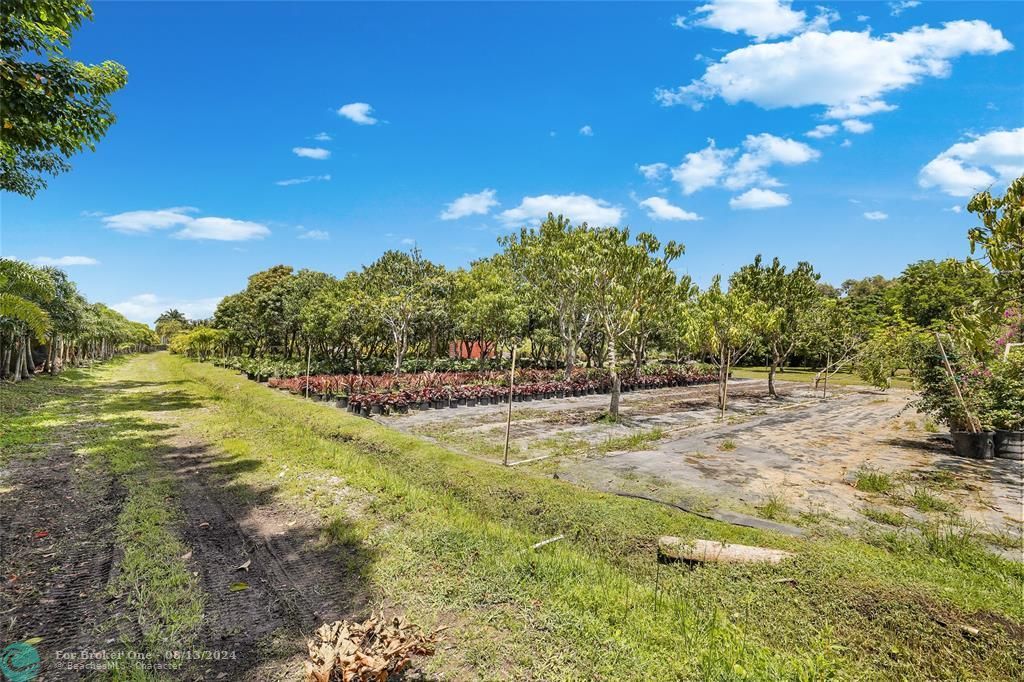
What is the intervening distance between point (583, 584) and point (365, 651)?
229cm

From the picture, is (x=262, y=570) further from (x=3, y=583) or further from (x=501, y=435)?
(x=501, y=435)

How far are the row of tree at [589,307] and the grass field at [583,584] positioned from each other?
3.41m

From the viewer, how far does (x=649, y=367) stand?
3145 cm

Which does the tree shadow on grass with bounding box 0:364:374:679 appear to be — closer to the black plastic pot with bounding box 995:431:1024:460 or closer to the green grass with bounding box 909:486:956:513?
the green grass with bounding box 909:486:956:513

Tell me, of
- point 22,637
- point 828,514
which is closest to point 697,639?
point 828,514

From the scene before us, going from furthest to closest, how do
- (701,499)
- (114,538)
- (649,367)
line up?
1. (649,367)
2. (701,499)
3. (114,538)

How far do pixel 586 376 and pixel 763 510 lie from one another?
17661 millimetres

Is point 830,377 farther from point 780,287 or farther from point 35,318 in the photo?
point 35,318

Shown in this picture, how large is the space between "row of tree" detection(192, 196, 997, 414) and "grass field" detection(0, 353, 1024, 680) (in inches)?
134

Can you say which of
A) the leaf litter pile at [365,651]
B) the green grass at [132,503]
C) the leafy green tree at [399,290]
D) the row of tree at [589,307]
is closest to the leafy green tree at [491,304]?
the row of tree at [589,307]

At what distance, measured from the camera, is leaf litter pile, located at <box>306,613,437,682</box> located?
2941 millimetres

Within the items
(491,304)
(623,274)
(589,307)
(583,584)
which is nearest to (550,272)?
(491,304)

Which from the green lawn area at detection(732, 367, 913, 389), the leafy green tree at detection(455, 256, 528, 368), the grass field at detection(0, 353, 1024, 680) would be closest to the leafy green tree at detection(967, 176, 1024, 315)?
the grass field at detection(0, 353, 1024, 680)

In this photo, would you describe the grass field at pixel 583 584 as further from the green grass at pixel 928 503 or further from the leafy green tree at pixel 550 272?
the leafy green tree at pixel 550 272
